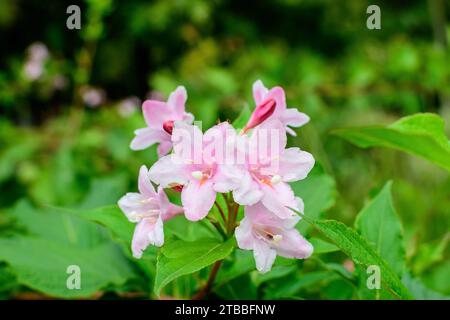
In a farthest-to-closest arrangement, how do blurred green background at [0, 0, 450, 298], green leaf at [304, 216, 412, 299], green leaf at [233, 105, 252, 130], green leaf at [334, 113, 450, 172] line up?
blurred green background at [0, 0, 450, 298] → green leaf at [233, 105, 252, 130] → green leaf at [334, 113, 450, 172] → green leaf at [304, 216, 412, 299]

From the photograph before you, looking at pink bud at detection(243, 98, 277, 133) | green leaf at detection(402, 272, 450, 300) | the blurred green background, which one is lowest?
green leaf at detection(402, 272, 450, 300)

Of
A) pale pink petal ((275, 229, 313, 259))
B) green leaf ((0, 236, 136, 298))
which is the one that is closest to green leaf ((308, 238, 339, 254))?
pale pink petal ((275, 229, 313, 259))

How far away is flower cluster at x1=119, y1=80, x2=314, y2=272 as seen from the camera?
22.1 inches

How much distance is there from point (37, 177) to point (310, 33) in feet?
15.8

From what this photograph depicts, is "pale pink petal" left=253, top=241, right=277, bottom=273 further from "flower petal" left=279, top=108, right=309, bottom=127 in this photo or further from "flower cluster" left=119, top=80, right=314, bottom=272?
"flower petal" left=279, top=108, right=309, bottom=127

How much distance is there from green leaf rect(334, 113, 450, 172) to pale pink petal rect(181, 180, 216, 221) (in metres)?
0.21

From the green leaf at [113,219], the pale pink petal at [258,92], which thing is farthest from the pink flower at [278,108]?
the green leaf at [113,219]

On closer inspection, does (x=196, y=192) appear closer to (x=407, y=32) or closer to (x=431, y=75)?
(x=431, y=75)

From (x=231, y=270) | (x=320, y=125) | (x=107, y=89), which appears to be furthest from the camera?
(x=107, y=89)

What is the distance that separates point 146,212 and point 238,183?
0.14m

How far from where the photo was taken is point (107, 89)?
5953 mm

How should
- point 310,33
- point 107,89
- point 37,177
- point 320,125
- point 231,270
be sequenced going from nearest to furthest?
point 231,270 → point 37,177 → point 320,125 → point 107,89 → point 310,33

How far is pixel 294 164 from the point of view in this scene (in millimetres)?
602

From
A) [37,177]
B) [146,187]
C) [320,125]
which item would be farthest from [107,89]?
[146,187]
